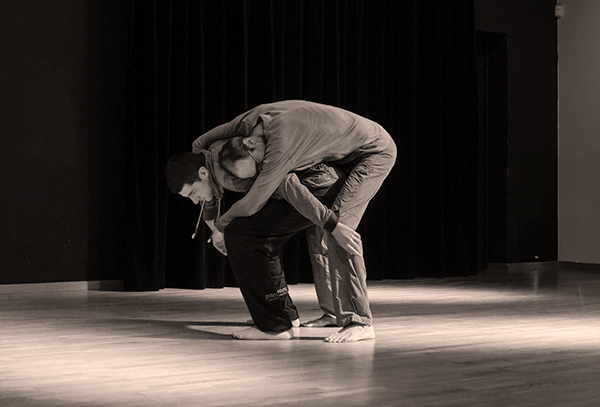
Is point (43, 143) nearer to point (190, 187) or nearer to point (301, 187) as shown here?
point (190, 187)

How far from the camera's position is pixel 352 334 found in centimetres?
297

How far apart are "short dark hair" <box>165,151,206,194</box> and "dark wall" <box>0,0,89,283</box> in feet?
7.41

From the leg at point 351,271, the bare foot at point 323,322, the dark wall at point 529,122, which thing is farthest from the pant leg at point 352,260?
the dark wall at point 529,122

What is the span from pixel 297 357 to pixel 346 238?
477 mm

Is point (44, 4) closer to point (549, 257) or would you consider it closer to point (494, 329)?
point (494, 329)

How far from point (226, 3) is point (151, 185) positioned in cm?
125

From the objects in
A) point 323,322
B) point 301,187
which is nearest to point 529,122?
point 323,322

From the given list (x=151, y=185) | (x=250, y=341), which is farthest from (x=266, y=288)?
(x=151, y=185)

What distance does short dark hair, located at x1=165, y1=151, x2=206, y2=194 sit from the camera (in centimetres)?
294

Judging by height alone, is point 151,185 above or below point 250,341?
above

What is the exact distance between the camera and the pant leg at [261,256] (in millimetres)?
2965

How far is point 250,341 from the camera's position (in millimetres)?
2975

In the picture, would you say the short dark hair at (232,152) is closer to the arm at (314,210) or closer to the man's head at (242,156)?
the man's head at (242,156)

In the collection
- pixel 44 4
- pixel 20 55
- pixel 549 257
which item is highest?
pixel 44 4
